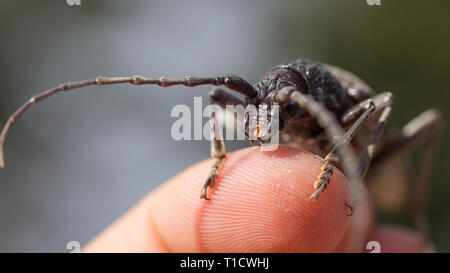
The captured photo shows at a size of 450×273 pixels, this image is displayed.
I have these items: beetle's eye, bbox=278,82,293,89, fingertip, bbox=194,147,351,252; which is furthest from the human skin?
beetle's eye, bbox=278,82,293,89

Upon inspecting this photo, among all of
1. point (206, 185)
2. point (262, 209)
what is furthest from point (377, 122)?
point (206, 185)

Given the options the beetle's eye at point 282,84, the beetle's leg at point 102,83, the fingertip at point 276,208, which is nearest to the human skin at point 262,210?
the fingertip at point 276,208

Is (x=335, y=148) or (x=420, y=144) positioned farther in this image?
(x=420, y=144)

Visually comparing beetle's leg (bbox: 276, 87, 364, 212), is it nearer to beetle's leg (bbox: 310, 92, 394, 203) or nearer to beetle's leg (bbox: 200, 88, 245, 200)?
beetle's leg (bbox: 310, 92, 394, 203)

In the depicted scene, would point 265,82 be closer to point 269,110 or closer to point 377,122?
point 269,110

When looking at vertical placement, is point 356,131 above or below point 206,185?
above
